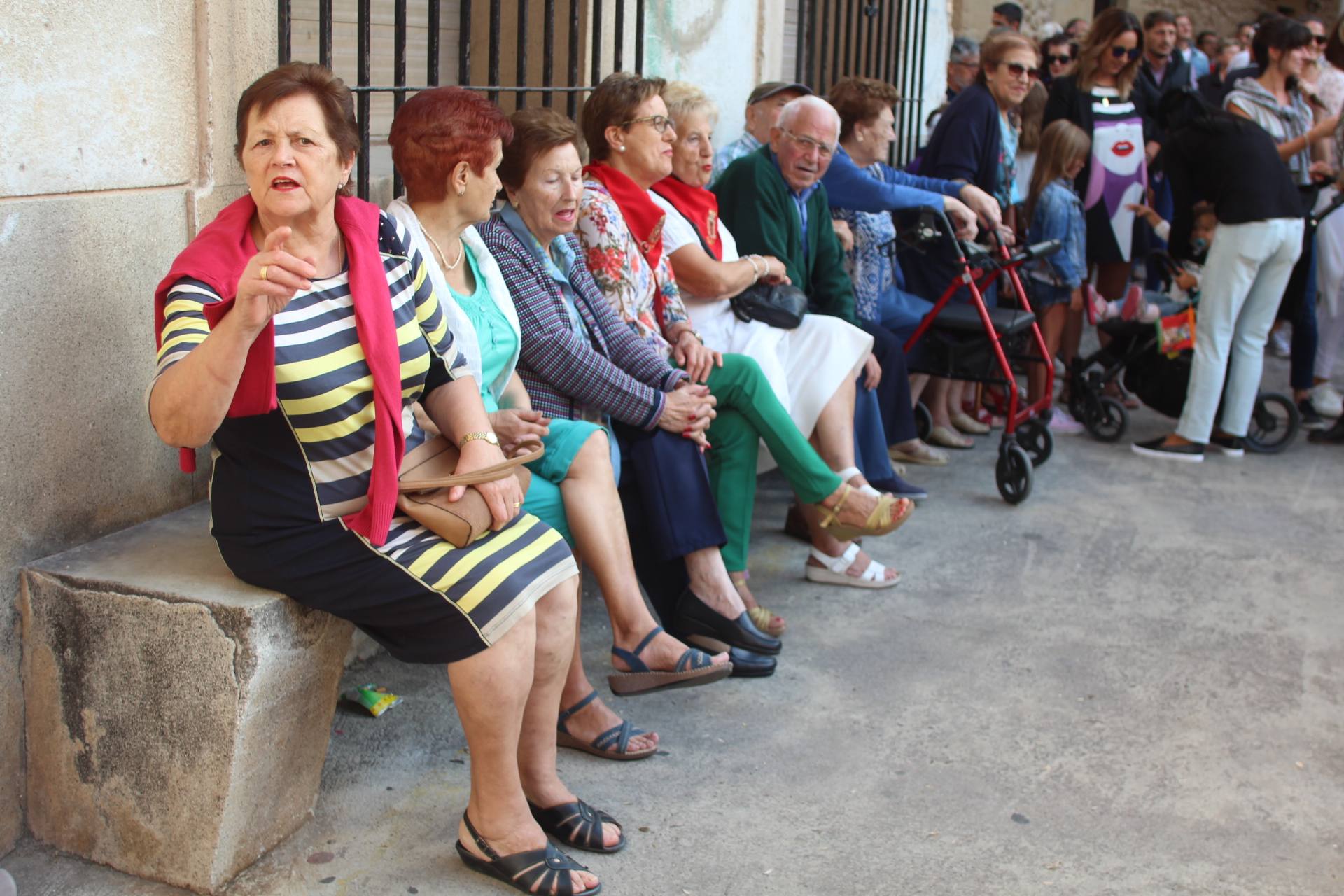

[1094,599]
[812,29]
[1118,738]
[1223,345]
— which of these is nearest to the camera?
[1118,738]

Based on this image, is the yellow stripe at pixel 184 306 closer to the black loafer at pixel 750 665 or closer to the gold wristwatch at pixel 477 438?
the gold wristwatch at pixel 477 438

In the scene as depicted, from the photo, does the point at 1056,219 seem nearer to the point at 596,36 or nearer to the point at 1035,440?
the point at 1035,440

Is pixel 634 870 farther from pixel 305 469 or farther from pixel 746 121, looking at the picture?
pixel 746 121

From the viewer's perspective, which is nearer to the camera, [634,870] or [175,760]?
[175,760]

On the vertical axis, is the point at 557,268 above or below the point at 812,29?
below

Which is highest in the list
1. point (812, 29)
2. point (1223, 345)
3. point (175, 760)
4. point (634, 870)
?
point (812, 29)

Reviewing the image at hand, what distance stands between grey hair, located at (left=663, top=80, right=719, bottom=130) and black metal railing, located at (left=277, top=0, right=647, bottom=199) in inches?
13.4

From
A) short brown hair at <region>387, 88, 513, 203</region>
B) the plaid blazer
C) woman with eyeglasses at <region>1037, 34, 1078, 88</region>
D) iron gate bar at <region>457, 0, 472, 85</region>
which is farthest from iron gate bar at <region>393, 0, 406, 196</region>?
woman with eyeglasses at <region>1037, 34, 1078, 88</region>

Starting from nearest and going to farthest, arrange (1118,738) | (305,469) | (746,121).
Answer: (305,469) → (1118,738) → (746,121)

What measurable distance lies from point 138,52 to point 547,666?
148 centimetres

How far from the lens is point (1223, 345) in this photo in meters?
5.74

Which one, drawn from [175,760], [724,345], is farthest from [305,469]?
[724,345]

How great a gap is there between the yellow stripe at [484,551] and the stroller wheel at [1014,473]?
283 cm

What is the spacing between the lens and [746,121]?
5281 millimetres
